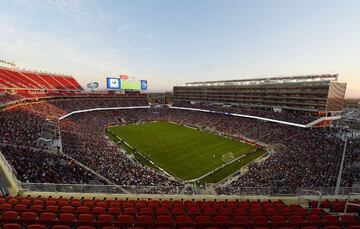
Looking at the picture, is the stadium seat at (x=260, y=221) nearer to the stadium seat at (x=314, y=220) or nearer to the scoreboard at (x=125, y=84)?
the stadium seat at (x=314, y=220)

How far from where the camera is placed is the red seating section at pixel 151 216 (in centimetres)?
776

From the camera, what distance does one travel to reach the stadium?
8953 mm

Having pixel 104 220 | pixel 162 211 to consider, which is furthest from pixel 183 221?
pixel 104 220

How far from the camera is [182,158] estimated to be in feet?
122

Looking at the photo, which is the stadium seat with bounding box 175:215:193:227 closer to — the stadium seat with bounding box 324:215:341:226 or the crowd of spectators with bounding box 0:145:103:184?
the stadium seat with bounding box 324:215:341:226

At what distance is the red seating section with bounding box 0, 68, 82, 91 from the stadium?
0.53 metres

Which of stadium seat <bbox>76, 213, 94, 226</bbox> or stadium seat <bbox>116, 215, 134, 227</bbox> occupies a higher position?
stadium seat <bbox>76, 213, 94, 226</bbox>

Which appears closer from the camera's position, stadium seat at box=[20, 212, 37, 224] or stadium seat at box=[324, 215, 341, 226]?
stadium seat at box=[20, 212, 37, 224]

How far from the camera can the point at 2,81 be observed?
158 feet

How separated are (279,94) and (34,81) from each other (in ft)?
242

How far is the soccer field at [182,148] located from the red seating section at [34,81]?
84.4 ft

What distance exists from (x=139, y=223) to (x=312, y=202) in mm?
9839

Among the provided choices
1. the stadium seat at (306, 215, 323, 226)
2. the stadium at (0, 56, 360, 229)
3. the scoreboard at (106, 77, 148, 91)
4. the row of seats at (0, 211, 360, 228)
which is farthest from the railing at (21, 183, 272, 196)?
the scoreboard at (106, 77, 148, 91)

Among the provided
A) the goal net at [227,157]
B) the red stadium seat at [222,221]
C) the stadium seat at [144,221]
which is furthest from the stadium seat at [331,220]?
the goal net at [227,157]
